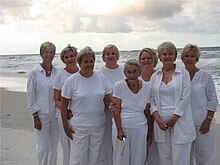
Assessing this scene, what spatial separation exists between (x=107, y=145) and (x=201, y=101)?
1.24 metres

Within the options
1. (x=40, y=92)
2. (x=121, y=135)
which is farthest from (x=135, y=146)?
(x=40, y=92)

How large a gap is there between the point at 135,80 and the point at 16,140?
4086 mm

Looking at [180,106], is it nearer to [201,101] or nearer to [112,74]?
[201,101]

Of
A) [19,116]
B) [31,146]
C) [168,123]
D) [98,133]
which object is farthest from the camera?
[19,116]

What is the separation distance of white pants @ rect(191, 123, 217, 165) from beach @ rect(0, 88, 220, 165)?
66.7 inches

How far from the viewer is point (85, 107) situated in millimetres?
4215

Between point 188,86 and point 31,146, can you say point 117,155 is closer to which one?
point 188,86

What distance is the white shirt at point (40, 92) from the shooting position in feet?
15.7

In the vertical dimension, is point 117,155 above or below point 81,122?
below

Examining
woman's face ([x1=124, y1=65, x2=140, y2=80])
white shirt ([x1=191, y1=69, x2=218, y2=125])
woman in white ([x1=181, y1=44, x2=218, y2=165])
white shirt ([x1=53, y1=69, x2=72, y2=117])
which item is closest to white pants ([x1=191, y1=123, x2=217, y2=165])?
woman in white ([x1=181, y1=44, x2=218, y2=165])

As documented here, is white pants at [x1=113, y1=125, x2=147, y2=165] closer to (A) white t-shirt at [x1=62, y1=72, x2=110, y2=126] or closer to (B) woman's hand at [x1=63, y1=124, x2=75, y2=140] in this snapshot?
(A) white t-shirt at [x1=62, y1=72, x2=110, y2=126]

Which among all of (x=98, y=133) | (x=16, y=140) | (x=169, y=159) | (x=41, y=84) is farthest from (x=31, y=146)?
(x=169, y=159)

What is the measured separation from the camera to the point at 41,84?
4.80m

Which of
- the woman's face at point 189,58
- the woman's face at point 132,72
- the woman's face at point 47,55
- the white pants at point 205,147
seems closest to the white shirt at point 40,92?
the woman's face at point 47,55
